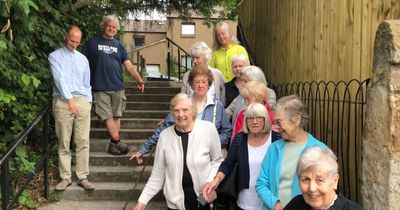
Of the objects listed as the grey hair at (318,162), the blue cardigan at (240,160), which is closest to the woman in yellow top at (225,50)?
the blue cardigan at (240,160)

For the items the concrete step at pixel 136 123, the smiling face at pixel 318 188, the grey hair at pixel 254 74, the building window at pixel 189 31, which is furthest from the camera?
the building window at pixel 189 31

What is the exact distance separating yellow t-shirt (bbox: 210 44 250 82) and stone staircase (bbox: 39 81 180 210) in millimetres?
1470

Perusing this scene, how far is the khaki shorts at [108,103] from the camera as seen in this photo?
578cm

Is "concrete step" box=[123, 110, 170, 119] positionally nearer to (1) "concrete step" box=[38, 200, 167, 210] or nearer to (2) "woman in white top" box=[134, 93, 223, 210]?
(1) "concrete step" box=[38, 200, 167, 210]

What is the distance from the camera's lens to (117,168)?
227 inches

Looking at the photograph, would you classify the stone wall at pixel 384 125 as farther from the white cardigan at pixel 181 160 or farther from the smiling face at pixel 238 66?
the smiling face at pixel 238 66

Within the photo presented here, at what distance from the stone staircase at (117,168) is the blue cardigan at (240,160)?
202cm

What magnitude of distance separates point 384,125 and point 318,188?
659 mm

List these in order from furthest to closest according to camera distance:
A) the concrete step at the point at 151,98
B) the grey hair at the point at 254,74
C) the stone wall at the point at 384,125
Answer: the concrete step at the point at 151,98, the grey hair at the point at 254,74, the stone wall at the point at 384,125

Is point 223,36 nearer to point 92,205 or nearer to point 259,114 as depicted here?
point 92,205

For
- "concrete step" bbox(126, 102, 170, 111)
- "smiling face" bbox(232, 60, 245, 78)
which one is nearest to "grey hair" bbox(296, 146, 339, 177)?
"smiling face" bbox(232, 60, 245, 78)

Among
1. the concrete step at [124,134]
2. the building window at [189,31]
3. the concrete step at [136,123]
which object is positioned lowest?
the concrete step at [124,134]

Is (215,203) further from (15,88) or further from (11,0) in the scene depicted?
(15,88)

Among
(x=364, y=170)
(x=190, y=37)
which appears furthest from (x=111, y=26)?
(x=190, y=37)
